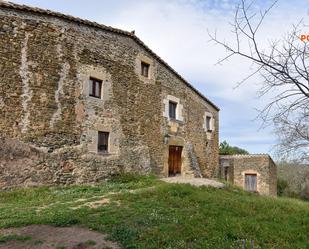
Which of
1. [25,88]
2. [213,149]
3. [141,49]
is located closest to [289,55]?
[25,88]

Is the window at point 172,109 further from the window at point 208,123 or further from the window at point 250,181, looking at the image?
the window at point 250,181

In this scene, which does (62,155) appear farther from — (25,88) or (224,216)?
(224,216)

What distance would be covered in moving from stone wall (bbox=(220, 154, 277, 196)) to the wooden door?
259 inches

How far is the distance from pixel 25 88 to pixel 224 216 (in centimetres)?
806

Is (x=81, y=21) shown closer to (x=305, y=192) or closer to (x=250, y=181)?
(x=250, y=181)

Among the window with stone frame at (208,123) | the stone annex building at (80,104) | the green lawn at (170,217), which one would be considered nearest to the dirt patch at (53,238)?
the green lawn at (170,217)

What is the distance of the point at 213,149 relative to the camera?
23.1 m

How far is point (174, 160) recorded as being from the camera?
748 inches

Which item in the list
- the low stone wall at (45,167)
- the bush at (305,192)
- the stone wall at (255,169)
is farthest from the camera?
the bush at (305,192)

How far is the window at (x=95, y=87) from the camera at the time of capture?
14.4 meters

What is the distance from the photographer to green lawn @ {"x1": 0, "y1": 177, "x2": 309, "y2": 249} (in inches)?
250

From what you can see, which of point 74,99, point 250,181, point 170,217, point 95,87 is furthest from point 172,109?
point 170,217

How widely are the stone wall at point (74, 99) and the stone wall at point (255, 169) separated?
8024 millimetres

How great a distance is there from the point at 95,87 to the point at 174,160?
6.50 m
